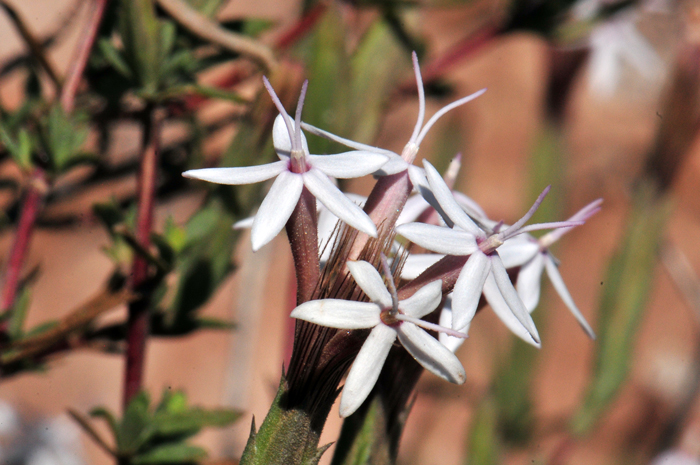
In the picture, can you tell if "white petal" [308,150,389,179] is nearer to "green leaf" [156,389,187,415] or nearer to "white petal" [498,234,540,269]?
"white petal" [498,234,540,269]

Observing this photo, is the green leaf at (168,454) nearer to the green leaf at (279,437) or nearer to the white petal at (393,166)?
the green leaf at (279,437)

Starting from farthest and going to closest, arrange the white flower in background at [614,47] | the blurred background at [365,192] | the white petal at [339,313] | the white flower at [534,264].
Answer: the white flower in background at [614,47] < the blurred background at [365,192] < the white flower at [534,264] < the white petal at [339,313]

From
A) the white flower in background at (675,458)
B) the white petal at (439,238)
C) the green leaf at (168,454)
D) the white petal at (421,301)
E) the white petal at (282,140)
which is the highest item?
the white petal at (282,140)

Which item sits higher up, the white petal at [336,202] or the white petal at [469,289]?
the white petal at [336,202]

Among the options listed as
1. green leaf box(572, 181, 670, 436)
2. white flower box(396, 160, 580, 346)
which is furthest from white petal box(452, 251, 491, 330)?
green leaf box(572, 181, 670, 436)

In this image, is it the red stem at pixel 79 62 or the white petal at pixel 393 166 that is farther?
the red stem at pixel 79 62

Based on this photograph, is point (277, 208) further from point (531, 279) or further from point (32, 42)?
point (32, 42)

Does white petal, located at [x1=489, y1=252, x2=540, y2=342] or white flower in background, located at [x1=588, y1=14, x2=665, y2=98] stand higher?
white flower in background, located at [x1=588, y1=14, x2=665, y2=98]

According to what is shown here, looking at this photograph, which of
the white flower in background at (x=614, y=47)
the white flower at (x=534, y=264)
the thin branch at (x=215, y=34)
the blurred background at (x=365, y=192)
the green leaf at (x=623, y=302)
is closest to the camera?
the white flower at (x=534, y=264)

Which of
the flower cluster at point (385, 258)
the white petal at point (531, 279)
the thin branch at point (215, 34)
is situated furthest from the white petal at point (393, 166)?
the thin branch at point (215, 34)
